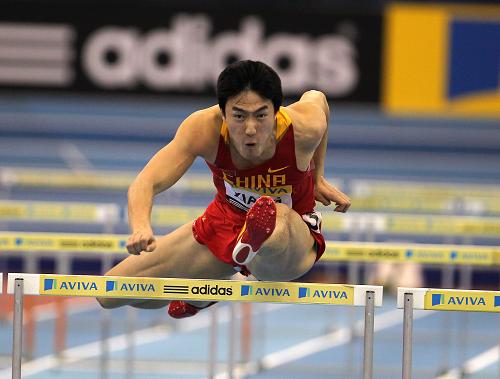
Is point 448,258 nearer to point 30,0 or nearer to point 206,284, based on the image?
point 206,284

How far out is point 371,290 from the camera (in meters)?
4.59

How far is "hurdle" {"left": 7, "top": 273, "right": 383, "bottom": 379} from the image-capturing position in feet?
14.9

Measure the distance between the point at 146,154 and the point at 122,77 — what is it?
3.35 meters

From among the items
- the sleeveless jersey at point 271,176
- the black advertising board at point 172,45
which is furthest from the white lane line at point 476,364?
the black advertising board at point 172,45

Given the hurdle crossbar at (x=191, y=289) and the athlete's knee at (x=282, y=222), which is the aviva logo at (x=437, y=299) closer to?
the hurdle crossbar at (x=191, y=289)

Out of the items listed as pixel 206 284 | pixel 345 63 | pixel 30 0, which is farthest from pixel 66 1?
pixel 206 284

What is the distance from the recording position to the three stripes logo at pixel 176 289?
4559 millimetres

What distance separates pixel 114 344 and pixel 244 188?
15.8 feet

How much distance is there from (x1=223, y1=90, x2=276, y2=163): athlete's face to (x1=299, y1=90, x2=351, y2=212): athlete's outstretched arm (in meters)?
0.63

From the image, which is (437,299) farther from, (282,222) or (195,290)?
(195,290)

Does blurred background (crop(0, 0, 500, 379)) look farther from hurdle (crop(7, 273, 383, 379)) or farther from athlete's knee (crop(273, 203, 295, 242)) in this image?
hurdle (crop(7, 273, 383, 379))

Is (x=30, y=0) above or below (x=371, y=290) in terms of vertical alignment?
above

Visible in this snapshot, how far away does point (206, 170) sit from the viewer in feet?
55.4

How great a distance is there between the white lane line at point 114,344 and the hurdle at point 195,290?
8.66ft
